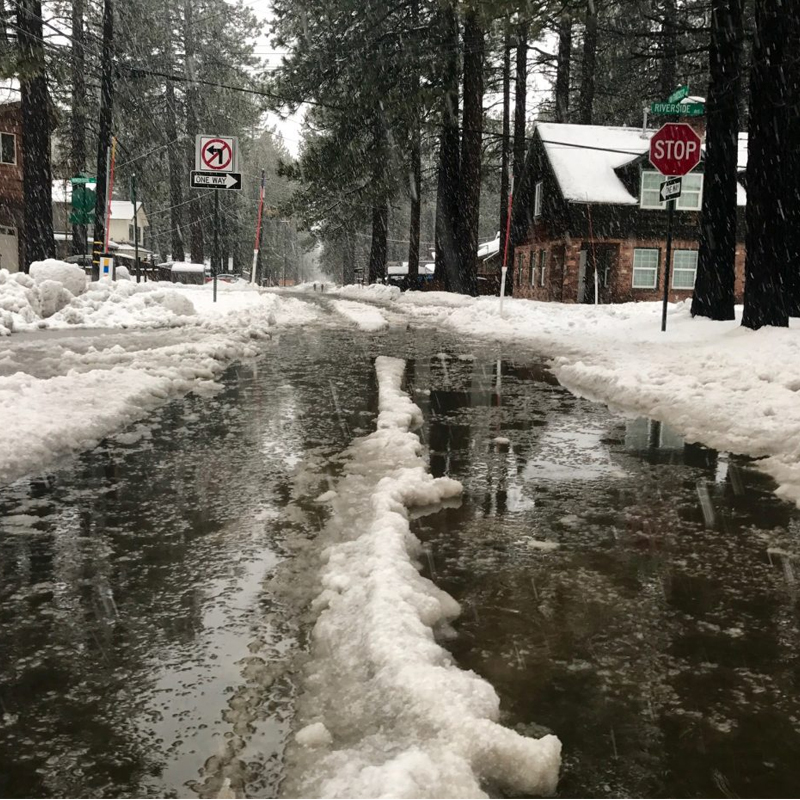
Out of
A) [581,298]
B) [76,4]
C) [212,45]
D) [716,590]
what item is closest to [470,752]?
[716,590]

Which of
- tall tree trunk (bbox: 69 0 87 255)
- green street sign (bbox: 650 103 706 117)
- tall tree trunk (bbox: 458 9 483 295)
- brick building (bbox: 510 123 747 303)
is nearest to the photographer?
green street sign (bbox: 650 103 706 117)

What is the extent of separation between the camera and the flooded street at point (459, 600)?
236 centimetres

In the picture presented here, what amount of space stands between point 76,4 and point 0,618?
2728 cm

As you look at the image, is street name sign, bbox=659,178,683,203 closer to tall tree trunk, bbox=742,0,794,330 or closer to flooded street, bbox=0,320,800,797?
tall tree trunk, bbox=742,0,794,330

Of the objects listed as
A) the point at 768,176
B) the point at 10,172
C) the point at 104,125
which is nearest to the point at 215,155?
the point at 104,125

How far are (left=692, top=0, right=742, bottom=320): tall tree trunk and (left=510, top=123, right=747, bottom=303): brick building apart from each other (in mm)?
17590

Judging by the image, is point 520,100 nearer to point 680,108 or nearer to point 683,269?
point 683,269

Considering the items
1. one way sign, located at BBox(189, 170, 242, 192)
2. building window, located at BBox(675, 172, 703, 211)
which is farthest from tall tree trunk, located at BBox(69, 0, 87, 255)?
building window, located at BBox(675, 172, 703, 211)

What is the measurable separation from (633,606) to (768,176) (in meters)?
11.0

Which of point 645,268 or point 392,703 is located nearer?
point 392,703

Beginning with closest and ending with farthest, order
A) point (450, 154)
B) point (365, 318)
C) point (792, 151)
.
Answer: point (792, 151), point (365, 318), point (450, 154)

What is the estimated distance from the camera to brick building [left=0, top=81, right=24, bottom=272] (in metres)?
31.9

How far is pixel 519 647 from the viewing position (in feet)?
10.1

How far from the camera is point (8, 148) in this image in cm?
3225
